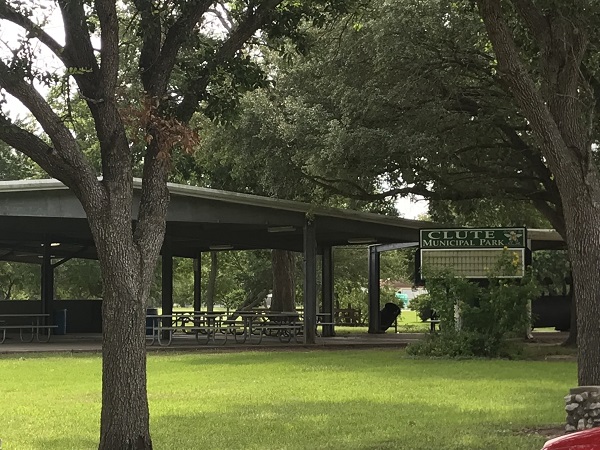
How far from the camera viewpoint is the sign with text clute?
21984 mm

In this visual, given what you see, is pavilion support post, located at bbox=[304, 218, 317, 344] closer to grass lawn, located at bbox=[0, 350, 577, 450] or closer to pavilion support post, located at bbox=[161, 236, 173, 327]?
grass lawn, located at bbox=[0, 350, 577, 450]

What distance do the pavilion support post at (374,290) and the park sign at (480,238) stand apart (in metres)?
12.3

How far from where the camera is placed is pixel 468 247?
22.1 m

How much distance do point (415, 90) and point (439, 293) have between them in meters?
4.32

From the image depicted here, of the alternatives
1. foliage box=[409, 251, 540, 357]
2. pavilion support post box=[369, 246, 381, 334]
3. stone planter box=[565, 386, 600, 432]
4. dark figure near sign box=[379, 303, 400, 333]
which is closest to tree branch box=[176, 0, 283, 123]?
stone planter box=[565, 386, 600, 432]

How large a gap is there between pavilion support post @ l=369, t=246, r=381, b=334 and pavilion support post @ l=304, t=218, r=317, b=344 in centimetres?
918

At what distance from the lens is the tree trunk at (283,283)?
36.7 m

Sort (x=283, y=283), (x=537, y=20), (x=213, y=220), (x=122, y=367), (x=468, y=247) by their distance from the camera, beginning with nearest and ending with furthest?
(x=122, y=367), (x=537, y=20), (x=468, y=247), (x=213, y=220), (x=283, y=283)

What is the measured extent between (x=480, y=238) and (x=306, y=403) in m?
10.4

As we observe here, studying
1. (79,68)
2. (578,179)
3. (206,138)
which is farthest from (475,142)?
(79,68)

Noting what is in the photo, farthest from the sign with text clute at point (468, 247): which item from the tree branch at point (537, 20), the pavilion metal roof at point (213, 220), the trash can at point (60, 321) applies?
the trash can at point (60, 321)

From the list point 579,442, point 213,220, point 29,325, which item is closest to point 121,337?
point 579,442

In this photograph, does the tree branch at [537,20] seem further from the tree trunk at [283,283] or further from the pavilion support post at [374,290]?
the tree trunk at [283,283]

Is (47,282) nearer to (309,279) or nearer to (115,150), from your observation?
(309,279)
